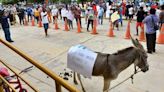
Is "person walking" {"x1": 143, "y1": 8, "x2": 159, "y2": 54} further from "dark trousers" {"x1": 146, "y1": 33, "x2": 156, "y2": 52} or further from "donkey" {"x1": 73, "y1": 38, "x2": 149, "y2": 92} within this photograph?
"donkey" {"x1": 73, "y1": 38, "x2": 149, "y2": 92}

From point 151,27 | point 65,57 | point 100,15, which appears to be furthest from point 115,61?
point 100,15

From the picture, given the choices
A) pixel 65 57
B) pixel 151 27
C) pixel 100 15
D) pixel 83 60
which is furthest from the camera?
pixel 100 15

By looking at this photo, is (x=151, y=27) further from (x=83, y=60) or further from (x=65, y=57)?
(x=83, y=60)

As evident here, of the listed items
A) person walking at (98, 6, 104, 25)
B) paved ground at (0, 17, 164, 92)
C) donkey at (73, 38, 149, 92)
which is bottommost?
paved ground at (0, 17, 164, 92)

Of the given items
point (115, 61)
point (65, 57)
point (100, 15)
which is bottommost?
point (65, 57)

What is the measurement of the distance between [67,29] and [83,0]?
21.8 m

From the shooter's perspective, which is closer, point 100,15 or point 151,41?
point 151,41

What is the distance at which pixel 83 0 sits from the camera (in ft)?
125

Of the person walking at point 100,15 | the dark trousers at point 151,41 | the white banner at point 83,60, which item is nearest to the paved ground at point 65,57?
the dark trousers at point 151,41

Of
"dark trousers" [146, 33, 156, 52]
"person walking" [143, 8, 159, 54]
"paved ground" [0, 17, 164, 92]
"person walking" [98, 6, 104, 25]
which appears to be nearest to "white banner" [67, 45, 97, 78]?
"paved ground" [0, 17, 164, 92]

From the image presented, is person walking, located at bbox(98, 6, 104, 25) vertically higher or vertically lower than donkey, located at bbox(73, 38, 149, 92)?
lower

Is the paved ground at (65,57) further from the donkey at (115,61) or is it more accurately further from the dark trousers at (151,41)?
the donkey at (115,61)

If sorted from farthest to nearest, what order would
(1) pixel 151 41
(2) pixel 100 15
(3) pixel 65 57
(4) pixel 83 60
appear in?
(2) pixel 100 15, (3) pixel 65 57, (1) pixel 151 41, (4) pixel 83 60

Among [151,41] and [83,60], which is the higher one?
[83,60]
